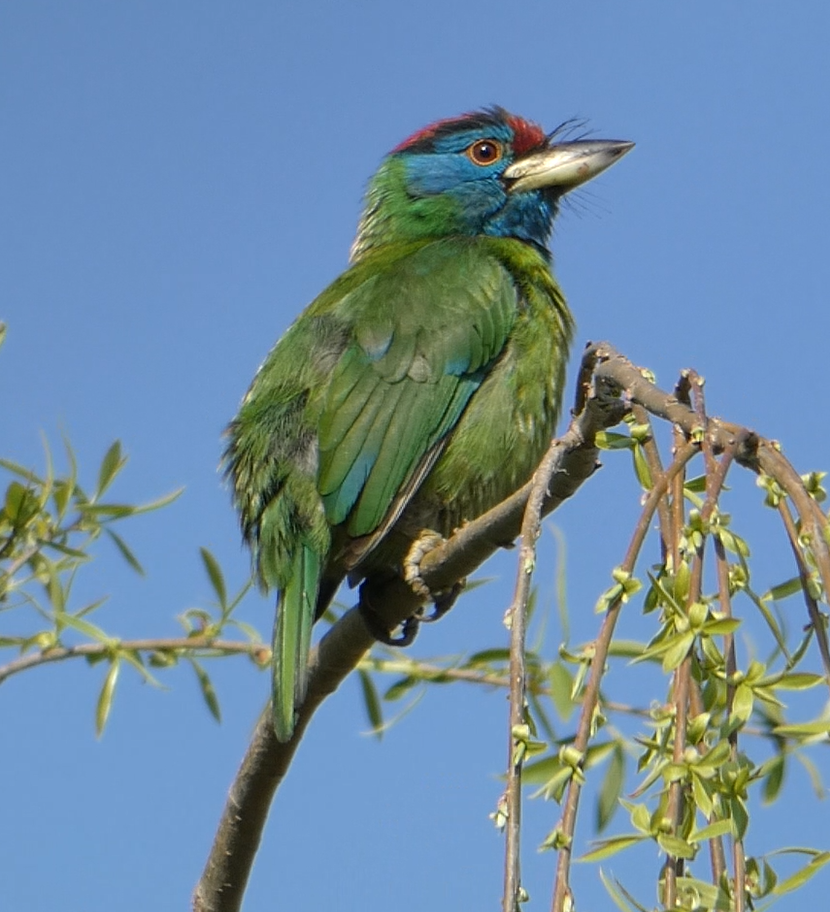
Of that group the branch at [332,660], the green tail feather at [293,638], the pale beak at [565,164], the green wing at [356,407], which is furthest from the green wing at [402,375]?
the pale beak at [565,164]

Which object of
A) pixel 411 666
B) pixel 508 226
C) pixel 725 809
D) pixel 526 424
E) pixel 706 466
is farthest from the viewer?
pixel 508 226

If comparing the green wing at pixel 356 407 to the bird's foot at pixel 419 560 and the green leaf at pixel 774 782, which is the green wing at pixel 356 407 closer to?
the bird's foot at pixel 419 560

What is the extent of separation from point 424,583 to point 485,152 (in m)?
2.21

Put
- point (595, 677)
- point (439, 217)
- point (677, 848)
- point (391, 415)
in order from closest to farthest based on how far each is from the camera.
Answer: point (677, 848)
point (595, 677)
point (391, 415)
point (439, 217)

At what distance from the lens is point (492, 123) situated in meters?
4.94

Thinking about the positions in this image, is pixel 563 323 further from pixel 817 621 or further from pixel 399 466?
pixel 817 621

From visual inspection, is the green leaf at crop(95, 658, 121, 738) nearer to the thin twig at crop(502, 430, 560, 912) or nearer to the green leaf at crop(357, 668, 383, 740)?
the green leaf at crop(357, 668, 383, 740)

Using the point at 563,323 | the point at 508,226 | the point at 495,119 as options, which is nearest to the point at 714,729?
the point at 563,323

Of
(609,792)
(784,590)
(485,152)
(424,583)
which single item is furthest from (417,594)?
(485,152)

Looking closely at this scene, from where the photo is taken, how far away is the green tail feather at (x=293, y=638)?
2883mm

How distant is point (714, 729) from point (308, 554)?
2.16m

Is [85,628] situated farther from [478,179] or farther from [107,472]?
[478,179]

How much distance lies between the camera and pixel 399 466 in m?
3.60

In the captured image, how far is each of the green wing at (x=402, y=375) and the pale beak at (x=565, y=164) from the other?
0.65 metres
